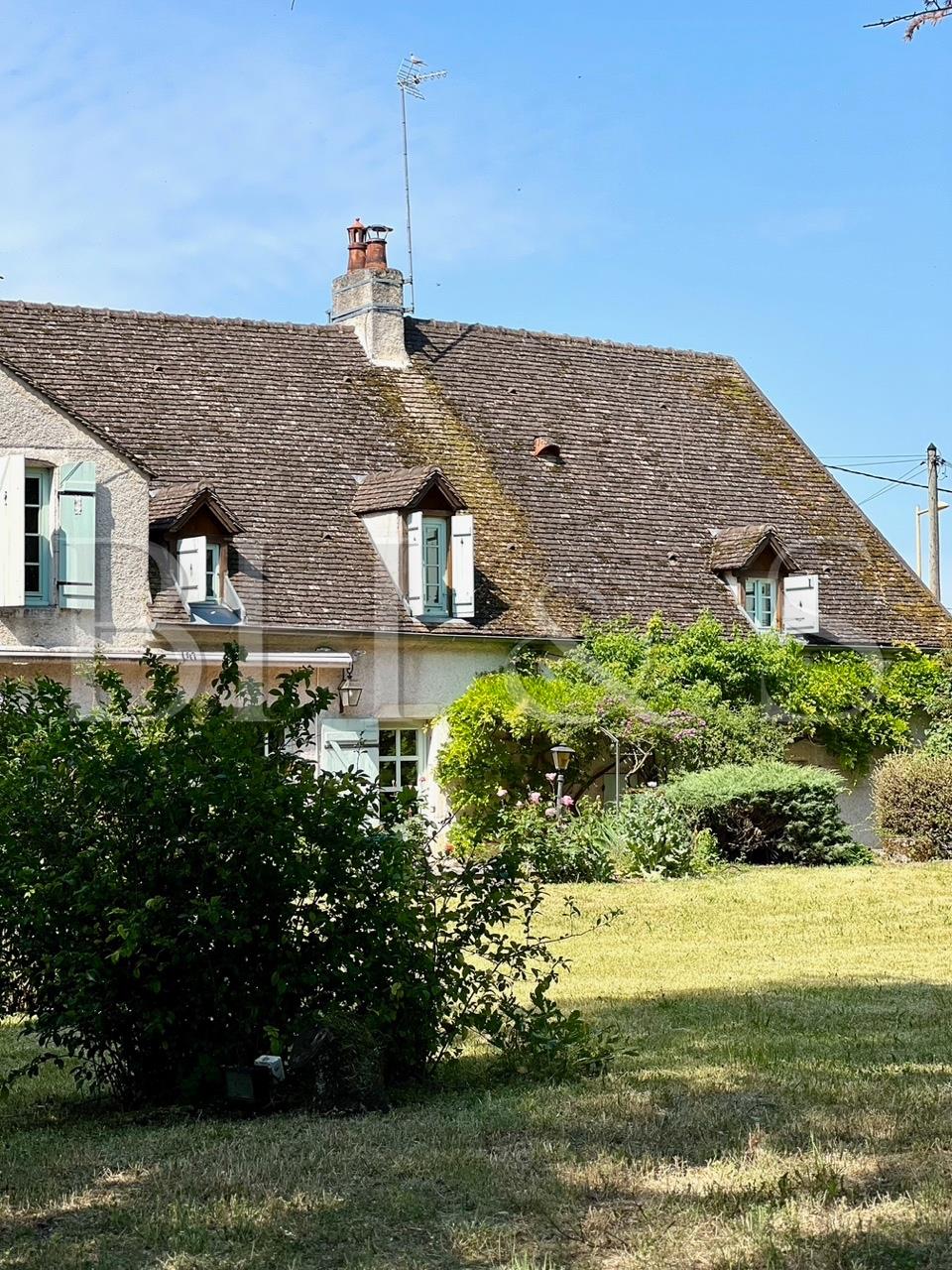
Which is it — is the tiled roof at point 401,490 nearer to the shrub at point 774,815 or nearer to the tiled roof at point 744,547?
the tiled roof at point 744,547

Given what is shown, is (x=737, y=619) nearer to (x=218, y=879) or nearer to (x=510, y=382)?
(x=510, y=382)

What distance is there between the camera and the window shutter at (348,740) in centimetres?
2055

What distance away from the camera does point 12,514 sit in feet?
62.4

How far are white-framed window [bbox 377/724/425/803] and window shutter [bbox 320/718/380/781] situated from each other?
438mm

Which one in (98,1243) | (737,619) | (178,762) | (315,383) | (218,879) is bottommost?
(98,1243)

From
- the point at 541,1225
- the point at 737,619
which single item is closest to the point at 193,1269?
the point at 541,1225

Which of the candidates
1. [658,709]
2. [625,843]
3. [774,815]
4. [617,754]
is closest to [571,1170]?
[625,843]

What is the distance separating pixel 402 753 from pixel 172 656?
3.60 metres

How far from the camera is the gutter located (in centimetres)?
1888

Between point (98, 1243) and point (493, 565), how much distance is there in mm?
17671

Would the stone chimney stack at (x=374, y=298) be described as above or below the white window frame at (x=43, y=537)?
Answer: above

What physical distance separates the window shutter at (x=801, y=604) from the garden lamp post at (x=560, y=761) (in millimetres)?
4710

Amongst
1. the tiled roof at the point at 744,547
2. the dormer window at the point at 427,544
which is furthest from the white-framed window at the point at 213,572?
the tiled roof at the point at 744,547

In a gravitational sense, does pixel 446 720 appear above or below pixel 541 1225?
above
